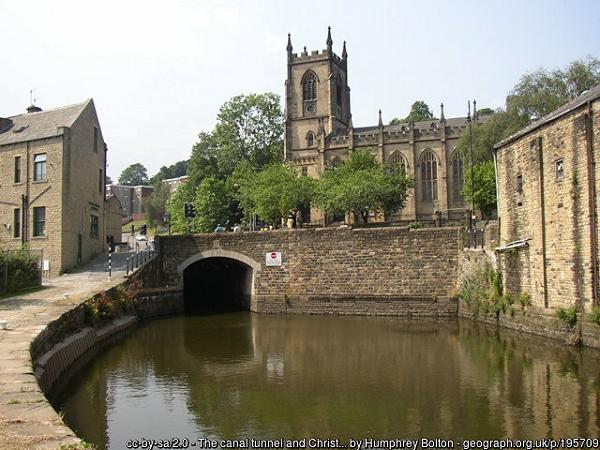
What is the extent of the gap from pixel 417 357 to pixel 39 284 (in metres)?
16.5

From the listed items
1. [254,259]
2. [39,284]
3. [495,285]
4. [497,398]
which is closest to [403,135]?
[254,259]

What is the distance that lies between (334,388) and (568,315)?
818cm

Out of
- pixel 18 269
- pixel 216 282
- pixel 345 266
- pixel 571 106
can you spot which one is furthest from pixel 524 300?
pixel 216 282

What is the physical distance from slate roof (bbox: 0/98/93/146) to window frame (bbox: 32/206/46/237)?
12.0ft

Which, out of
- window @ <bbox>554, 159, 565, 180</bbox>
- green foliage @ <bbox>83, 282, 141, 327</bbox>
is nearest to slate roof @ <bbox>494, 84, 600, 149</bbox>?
window @ <bbox>554, 159, 565, 180</bbox>

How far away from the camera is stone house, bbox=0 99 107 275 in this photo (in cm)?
2841

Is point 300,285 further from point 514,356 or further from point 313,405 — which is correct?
point 313,405

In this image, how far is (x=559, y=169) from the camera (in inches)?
711

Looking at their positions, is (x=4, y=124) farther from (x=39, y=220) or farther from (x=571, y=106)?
(x=571, y=106)

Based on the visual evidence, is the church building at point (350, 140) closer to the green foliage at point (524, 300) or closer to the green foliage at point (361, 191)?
the green foliage at point (361, 191)

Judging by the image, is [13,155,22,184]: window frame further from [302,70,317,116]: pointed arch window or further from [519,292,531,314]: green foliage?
[302,70,317,116]: pointed arch window

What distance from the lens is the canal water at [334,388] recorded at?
10.5 m

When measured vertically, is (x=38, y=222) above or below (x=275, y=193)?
below

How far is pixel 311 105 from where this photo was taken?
6369 centimetres
